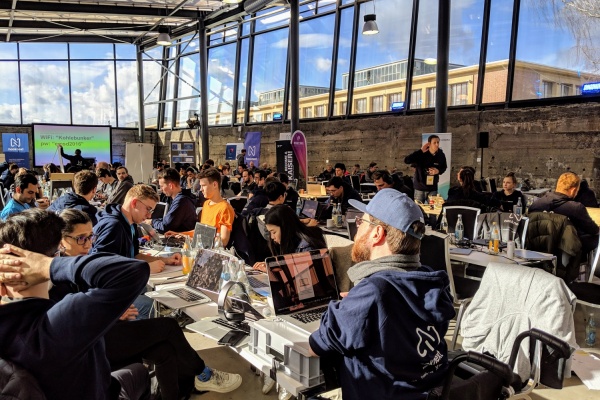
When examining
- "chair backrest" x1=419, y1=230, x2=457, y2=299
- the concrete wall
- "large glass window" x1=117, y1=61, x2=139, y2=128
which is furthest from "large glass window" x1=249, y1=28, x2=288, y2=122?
"chair backrest" x1=419, y1=230, x2=457, y2=299

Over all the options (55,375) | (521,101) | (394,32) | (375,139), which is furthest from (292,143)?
(55,375)

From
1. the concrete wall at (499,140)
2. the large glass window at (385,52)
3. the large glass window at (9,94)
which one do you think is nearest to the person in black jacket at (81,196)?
the concrete wall at (499,140)

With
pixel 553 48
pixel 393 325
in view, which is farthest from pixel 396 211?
pixel 553 48

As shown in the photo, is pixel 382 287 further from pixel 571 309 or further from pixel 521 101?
pixel 521 101

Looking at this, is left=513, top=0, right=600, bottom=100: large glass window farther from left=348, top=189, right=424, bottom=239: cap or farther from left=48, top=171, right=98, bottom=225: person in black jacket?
left=348, top=189, right=424, bottom=239: cap

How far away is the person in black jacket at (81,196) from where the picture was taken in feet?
15.4

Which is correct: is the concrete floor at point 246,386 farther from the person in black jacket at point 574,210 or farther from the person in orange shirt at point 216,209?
the person in black jacket at point 574,210

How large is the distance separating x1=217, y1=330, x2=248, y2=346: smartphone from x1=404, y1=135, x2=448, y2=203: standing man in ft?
21.0

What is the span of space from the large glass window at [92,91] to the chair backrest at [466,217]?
1772 cm

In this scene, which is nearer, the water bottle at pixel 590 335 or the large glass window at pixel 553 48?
the water bottle at pixel 590 335

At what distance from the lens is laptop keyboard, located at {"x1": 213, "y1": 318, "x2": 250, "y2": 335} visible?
2475 mm

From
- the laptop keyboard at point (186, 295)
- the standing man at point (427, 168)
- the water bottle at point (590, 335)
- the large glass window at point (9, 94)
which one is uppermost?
the large glass window at point (9, 94)

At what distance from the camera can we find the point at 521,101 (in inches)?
428

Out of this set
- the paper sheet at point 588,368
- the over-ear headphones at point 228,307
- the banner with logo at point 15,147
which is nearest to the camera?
the over-ear headphones at point 228,307
